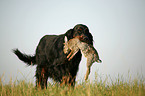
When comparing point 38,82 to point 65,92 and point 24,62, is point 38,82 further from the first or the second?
point 65,92

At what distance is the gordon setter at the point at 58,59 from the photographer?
15.7ft

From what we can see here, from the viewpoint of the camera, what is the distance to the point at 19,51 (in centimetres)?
668

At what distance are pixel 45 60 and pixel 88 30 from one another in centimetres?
172

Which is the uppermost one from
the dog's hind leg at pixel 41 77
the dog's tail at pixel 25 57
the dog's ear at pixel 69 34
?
the dog's ear at pixel 69 34

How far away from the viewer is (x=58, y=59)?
16.3ft

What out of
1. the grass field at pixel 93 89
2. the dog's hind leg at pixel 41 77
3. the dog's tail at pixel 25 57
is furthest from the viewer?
the dog's tail at pixel 25 57

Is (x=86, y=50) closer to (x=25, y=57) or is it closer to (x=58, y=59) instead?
(x=58, y=59)

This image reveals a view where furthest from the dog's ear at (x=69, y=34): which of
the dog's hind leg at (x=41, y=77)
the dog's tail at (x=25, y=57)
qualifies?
the dog's tail at (x=25, y=57)

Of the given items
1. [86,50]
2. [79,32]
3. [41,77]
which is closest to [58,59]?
[79,32]

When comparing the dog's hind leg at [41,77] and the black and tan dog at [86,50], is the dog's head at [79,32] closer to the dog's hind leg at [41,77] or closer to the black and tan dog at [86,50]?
the black and tan dog at [86,50]

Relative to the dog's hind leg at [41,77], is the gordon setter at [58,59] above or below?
above

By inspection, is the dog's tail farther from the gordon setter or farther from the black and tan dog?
the black and tan dog

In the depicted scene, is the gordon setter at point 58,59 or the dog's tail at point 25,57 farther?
the dog's tail at point 25,57

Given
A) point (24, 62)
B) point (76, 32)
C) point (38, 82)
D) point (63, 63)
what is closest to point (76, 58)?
point (63, 63)
